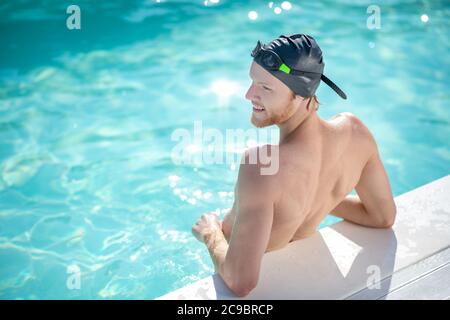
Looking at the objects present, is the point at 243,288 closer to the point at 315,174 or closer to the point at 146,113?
the point at 315,174

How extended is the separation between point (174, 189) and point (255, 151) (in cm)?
253

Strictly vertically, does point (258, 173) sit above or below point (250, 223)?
above

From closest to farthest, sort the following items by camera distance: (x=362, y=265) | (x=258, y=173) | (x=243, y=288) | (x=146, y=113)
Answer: (x=258, y=173) → (x=243, y=288) → (x=362, y=265) → (x=146, y=113)

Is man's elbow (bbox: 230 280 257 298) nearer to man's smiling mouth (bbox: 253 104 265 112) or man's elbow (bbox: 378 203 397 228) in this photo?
man's smiling mouth (bbox: 253 104 265 112)

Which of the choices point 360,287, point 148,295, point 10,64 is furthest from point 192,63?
point 360,287

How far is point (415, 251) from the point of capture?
2.67 metres

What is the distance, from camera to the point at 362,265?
257 cm

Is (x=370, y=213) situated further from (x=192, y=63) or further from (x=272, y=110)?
(x=192, y=63)

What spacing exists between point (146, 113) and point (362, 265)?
11.3 feet

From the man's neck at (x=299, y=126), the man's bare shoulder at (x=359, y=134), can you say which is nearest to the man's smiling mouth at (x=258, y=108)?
the man's neck at (x=299, y=126)

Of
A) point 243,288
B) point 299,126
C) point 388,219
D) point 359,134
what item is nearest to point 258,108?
point 299,126

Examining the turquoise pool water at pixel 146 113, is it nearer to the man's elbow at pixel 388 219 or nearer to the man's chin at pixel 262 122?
the man's elbow at pixel 388 219

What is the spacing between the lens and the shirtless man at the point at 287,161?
2.20 meters

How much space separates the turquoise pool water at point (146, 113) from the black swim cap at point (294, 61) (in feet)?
6.24
